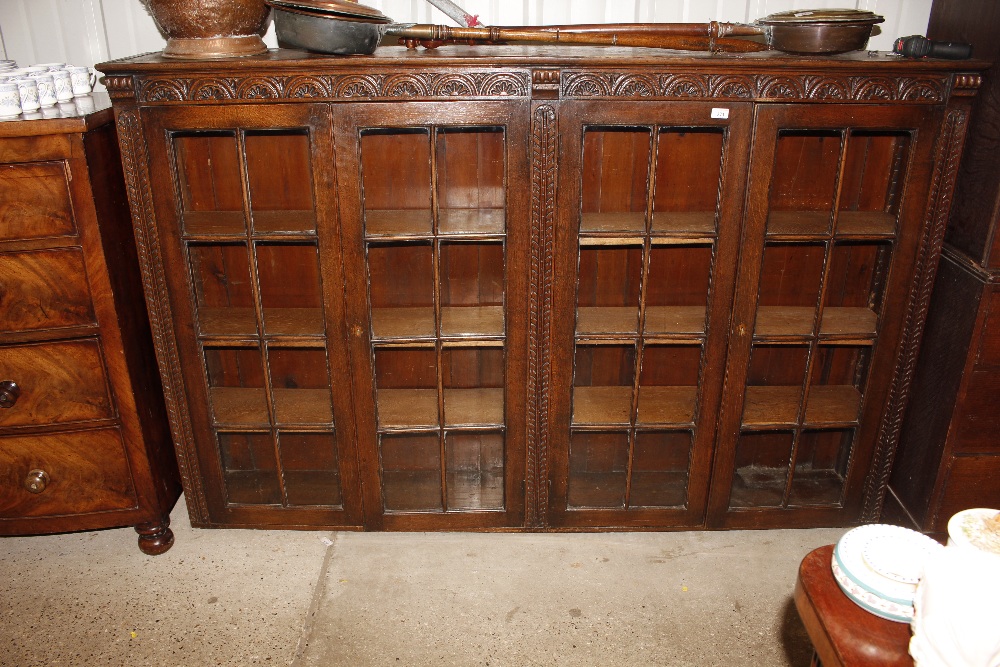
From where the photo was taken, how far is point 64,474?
2225 millimetres

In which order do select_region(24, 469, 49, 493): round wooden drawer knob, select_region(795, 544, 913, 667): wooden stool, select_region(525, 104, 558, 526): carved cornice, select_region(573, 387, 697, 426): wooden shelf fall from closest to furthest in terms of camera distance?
select_region(795, 544, 913, 667): wooden stool, select_region(525, 104, 558, 526): carved cornice, select_region(24, 469, 49, 493): round wooden drawer knob, select_region(573, 387, 697, 426): wooden shelf

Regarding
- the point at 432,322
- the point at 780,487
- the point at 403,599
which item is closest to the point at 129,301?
the point at 432,322

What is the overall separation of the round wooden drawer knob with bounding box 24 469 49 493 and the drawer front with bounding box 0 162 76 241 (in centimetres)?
71

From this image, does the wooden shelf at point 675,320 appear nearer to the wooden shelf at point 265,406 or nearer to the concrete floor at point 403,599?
the concrete floor at point 403,599

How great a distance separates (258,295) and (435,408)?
2.17 feet

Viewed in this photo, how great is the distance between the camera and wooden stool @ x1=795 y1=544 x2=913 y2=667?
1.20 meters

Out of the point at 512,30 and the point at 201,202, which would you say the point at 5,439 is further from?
the point at 512,30

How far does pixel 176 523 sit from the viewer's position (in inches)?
99.8

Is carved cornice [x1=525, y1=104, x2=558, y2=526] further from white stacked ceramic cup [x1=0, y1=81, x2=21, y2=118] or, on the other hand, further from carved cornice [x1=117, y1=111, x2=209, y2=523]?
white stacked ceramic cup [x1=0, y1=81, x2=21, y2=118]

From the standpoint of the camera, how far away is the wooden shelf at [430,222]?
207 cm

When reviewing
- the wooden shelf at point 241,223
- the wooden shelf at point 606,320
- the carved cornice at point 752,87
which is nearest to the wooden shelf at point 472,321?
the wooden shelf at point 606,320

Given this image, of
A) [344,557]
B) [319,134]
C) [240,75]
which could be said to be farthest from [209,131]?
[344,557]

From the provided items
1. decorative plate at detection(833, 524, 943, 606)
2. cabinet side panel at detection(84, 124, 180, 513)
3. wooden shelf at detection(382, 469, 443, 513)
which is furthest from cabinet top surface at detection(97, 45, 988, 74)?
wooden shelf at detection(382, 469, 443, 513)

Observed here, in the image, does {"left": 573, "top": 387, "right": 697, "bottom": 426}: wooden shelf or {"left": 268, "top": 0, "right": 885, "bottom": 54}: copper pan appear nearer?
{"left": 268, "top": 0, "right": 885, "bottom": 54}: copper pan
